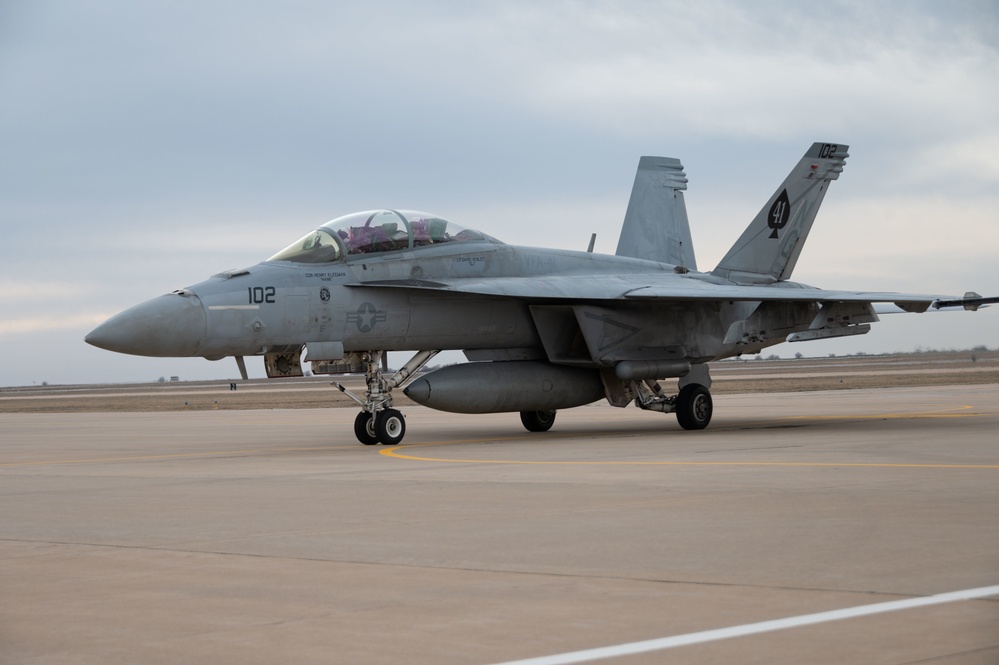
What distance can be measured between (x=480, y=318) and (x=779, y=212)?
710 cm

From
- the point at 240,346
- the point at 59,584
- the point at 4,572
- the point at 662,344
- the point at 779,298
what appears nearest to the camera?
the point at 59,584

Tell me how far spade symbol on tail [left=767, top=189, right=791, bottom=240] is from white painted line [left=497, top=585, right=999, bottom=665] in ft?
59.2

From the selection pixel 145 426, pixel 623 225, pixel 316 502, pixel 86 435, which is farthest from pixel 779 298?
→ pixel 145 426

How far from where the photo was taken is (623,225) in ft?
81.1

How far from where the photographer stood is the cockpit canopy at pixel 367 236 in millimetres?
17531

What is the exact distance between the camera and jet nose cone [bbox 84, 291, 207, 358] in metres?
15.4

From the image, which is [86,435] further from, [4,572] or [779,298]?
[4,572]

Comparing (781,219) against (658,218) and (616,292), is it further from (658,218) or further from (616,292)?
(616,292)

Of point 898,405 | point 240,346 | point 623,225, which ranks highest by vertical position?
point 623,225

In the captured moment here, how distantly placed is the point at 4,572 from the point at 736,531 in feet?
13.8

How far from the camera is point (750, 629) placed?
4.66 m

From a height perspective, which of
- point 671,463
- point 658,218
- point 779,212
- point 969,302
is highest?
point 658,218

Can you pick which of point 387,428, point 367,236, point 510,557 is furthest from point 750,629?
point 367,236

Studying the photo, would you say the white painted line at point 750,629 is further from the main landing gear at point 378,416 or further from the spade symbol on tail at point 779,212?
the spade symbol on tail at point 779,212
